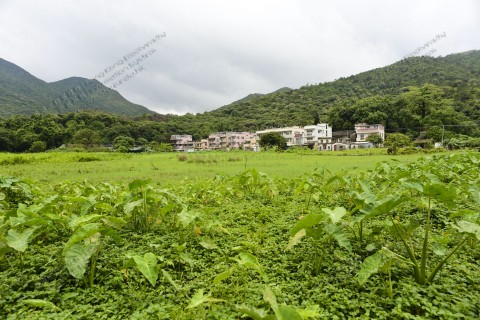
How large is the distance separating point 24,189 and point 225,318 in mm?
4314

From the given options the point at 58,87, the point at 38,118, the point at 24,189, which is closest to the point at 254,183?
the point at 24,189

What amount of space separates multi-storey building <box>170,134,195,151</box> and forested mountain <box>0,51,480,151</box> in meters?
2.01

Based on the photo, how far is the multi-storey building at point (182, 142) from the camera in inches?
2559

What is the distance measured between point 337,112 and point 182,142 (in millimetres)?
34353

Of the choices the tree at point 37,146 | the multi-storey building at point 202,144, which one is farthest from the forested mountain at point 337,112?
the multi-storey building at point 202,144

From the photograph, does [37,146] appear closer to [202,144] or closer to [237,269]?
[202,144]

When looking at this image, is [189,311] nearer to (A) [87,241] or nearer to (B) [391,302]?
(A) [87,241]

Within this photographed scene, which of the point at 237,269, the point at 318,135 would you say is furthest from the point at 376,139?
the point at 237,269

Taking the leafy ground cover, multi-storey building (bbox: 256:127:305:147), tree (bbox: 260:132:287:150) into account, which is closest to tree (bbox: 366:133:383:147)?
tree (bbox: 260:132:287:150)

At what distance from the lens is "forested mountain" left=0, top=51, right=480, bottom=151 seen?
43469 mm

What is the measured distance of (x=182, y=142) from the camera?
68.2 m

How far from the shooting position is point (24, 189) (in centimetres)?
477

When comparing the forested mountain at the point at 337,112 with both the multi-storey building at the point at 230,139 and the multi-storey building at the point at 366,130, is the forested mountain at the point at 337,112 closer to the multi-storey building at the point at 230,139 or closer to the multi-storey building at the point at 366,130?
the multi-storey building at the point at 366,130

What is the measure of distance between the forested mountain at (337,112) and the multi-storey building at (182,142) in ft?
6.60
